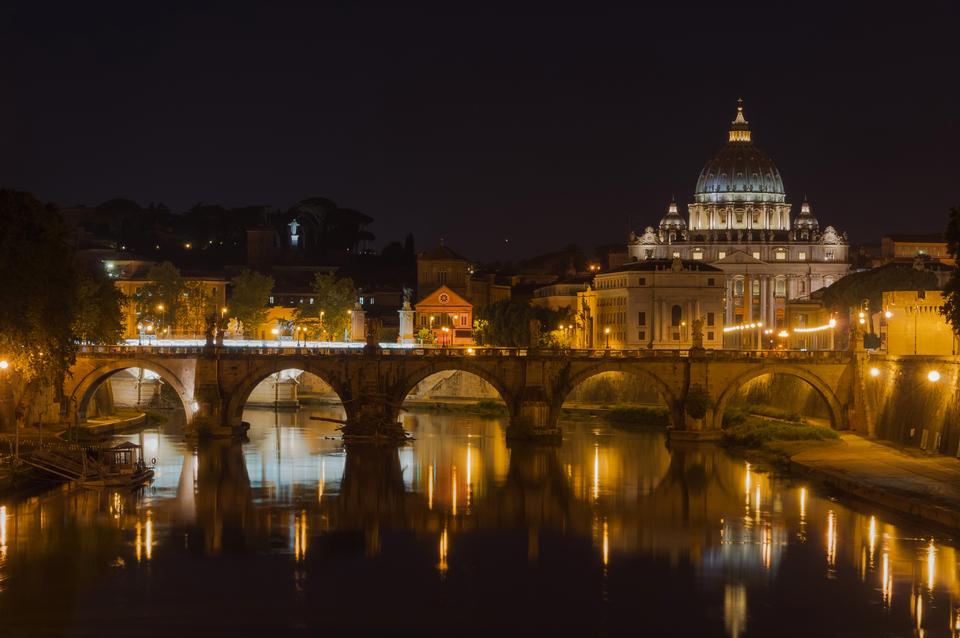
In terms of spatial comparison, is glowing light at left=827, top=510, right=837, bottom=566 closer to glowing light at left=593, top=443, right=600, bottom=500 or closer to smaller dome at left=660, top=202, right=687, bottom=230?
glowing light at left=593, top=443, right=600, bottom=500

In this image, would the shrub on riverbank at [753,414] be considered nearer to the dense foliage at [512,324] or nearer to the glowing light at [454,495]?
the glowing light at [454,495]

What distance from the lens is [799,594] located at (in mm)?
37125

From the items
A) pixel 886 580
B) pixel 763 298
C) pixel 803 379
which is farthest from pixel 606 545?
pixel 763 298

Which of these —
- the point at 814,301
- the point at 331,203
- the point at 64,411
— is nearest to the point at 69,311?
the point at 64,411

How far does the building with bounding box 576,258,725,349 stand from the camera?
418 ft

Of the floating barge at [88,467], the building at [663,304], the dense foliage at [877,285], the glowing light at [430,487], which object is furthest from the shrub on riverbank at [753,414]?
the building at [663,304]

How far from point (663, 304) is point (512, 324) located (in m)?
17.0

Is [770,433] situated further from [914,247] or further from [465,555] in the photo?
[914,247]

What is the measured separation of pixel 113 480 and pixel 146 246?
370ft

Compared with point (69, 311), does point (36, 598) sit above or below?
below

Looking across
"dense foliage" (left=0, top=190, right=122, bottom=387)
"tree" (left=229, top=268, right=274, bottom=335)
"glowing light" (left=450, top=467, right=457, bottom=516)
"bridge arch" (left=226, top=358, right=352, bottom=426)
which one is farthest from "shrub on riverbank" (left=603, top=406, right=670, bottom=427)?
Result: "tree" (left=229, top=268, right=274, bottom=335)

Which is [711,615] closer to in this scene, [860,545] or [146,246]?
[860,545]

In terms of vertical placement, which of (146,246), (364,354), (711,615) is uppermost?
(146,246)

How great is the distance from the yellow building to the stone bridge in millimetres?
3341
